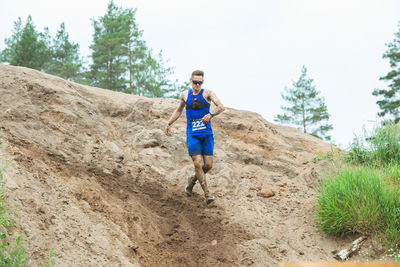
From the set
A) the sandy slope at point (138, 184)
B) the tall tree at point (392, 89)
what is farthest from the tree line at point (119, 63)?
the sandy slope at point (138, 184)

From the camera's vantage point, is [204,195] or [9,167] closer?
[9,167]

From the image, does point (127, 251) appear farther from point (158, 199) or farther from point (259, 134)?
point (259, 134)

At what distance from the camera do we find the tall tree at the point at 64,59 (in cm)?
2348

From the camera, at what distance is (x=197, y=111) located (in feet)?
20.5

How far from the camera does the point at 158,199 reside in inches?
256

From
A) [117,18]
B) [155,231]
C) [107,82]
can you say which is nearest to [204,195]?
[155,231]

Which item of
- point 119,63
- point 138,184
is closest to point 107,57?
point 119,63

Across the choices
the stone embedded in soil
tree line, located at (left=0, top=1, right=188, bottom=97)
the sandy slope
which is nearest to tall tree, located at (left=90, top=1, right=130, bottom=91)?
tree line, located at (left=0, top=1, right=188, bottom=97)

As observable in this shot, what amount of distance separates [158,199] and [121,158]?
127 centimetres

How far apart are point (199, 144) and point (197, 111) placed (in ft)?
1.84

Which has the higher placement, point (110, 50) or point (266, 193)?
point (110, 50)

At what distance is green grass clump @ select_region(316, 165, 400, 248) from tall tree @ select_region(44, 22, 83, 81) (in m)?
20.4

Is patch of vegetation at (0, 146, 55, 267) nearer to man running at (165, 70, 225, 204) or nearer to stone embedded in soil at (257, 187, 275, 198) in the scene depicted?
man running at (165, 70, 225, 204)

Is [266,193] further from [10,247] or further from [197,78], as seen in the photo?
[10,247]
